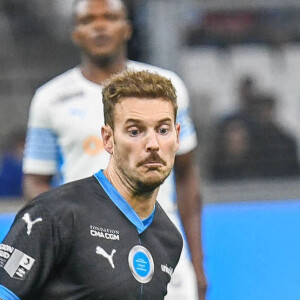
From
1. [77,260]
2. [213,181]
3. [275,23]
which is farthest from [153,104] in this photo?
[275,23]

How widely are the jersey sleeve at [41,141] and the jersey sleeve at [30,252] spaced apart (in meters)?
1.93

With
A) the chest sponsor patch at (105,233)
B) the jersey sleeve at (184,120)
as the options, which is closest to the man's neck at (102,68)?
the jersey sleeve at (184,120)

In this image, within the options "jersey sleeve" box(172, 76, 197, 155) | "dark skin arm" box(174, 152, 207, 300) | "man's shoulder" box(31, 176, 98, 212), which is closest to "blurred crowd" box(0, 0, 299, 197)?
"dark skin arm" box(174, 152, 207, 300)

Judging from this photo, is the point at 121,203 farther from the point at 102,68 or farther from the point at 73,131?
the point at 102,68

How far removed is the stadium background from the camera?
6.99 m

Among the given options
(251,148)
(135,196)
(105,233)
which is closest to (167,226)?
(135,196)

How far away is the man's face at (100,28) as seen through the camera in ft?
17.0

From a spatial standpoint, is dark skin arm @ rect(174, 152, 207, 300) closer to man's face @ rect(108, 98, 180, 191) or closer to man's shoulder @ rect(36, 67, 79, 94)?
man's shoulder @ rect(36, 67, 79, 94)

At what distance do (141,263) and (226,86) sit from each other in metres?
4.50

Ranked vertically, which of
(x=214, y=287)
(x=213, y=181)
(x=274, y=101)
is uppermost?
(x=274, y=101)

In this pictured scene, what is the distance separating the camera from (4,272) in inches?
127

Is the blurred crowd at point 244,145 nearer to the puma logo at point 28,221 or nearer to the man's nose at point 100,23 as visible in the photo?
the man's nose at point 100,23

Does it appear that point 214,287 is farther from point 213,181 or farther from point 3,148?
point 3,148

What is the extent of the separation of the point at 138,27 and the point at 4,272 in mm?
4744
